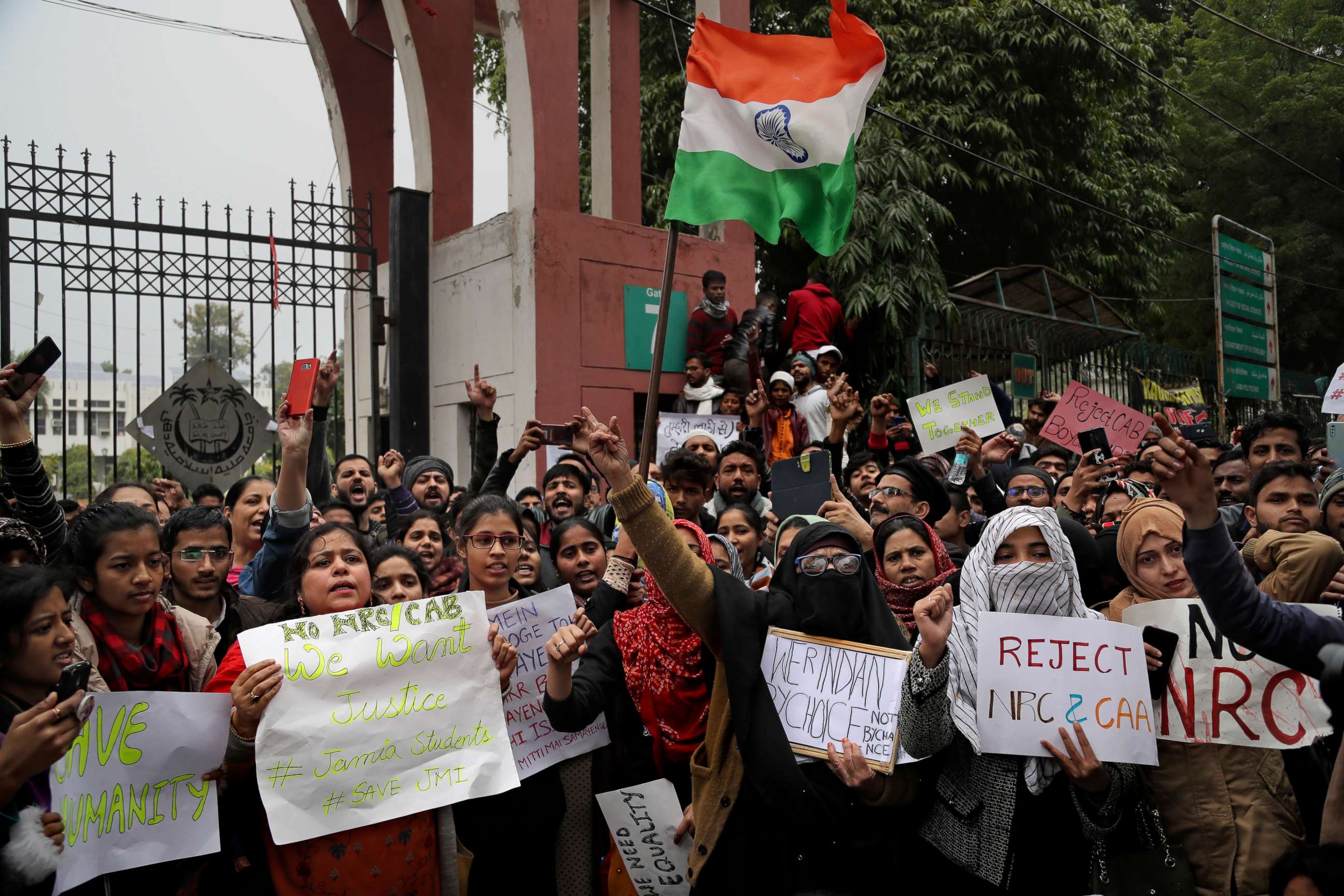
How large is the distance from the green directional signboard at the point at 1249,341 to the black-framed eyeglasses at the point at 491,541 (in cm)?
1181

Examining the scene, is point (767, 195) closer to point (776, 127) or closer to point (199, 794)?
point (776, 127)

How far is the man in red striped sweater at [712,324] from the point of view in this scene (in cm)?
974

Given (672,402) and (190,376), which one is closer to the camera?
(190,376)

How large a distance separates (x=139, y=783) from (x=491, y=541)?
50.5 inches

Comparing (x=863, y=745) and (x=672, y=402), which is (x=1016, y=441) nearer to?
(x=863, y=745)

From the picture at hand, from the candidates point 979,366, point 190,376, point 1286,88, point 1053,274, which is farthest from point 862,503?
point 1286,88

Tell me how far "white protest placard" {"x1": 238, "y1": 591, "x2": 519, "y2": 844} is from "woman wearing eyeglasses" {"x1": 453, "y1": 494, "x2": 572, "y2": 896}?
0.26 m

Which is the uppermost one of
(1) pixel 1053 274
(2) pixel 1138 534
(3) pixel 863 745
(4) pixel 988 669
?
(1) pixel 1053 274

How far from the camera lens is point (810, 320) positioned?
411 inches

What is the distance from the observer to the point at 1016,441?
557 centimetres

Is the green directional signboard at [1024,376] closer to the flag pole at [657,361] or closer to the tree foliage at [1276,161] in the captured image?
the flag pole at [657,361]

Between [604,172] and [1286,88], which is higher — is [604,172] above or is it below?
below

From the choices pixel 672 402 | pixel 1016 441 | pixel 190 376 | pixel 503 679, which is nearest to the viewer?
pixel 503 679

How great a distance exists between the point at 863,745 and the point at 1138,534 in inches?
43.5
